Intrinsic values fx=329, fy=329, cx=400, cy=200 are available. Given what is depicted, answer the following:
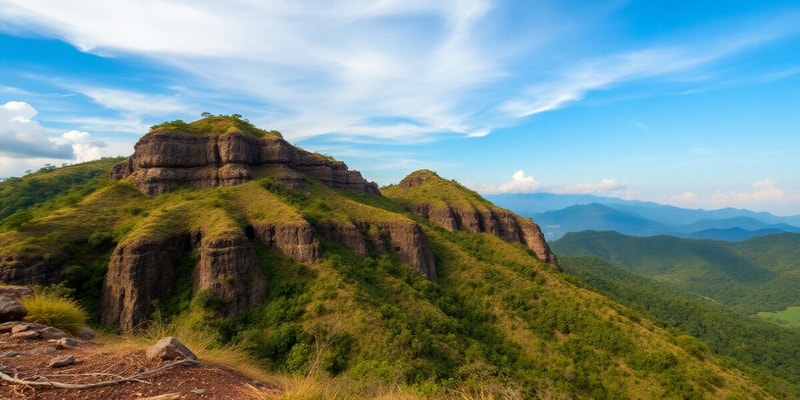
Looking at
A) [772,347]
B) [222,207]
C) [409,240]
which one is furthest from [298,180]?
[772,347]

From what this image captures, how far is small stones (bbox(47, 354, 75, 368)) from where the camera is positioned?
6.41 metres

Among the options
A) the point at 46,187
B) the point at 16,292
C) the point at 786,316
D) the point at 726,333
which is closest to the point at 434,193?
the point at 16,292

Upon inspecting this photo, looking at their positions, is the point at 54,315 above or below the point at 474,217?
below

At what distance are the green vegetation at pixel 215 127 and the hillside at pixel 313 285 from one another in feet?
2.70

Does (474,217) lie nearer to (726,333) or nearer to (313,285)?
(313,285)

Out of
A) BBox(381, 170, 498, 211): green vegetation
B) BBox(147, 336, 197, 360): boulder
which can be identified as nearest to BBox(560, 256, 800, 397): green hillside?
BBox(381, 170, 498, 211): green vegetation

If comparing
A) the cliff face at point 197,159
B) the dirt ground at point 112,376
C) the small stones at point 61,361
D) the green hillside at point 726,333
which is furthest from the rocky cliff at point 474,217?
the small stones at point 61,361

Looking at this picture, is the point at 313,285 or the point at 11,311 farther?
the point at 313,285

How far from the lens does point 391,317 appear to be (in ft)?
102

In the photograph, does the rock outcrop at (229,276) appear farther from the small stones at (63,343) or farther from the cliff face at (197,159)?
the small stones at (63,343)

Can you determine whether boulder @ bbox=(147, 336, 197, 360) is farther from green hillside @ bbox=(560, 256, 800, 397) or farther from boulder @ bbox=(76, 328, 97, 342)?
green hillside @ bbox=(560, 256, 800, 397)

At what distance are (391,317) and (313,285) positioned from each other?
867 cm

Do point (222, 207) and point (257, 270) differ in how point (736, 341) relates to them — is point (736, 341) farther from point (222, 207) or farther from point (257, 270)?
point (222, 207)

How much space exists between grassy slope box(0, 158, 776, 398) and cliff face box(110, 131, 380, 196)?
237cm
